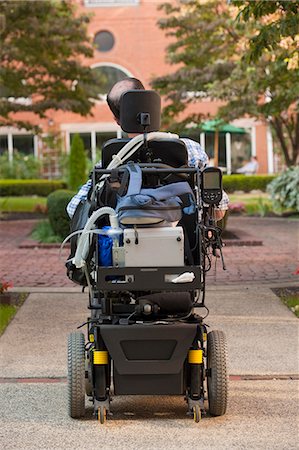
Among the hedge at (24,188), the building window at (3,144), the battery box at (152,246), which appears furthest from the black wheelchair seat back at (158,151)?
the building window at (3,144)

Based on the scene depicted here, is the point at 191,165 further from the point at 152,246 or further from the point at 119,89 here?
the point at 152,246

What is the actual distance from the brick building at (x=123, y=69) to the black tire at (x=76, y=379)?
35.4 meters

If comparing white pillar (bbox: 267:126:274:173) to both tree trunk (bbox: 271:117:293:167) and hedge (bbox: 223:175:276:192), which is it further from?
tree trunk (bbox: 271:117:293:167)

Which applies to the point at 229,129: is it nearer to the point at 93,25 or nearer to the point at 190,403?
the point at 93,25

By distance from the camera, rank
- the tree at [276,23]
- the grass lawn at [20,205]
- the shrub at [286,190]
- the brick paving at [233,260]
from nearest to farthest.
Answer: the tree at [276,23]
the brick paving at [233,260]
the shrub at [286,190]
the grass lawn at [20,205]

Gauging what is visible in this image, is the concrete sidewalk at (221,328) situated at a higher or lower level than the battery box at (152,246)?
lower

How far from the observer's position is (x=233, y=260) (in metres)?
12.8

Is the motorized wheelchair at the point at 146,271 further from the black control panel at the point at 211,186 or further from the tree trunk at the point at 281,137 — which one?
the tree trunk at the point at 281,137

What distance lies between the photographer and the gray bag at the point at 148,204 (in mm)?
4484

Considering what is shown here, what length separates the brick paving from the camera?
35.4ft

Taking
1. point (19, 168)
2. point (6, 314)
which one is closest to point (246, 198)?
point (19, 168)

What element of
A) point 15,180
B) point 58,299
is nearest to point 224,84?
point 58,299

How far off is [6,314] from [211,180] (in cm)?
404

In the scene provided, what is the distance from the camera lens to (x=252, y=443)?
468 centimetres
